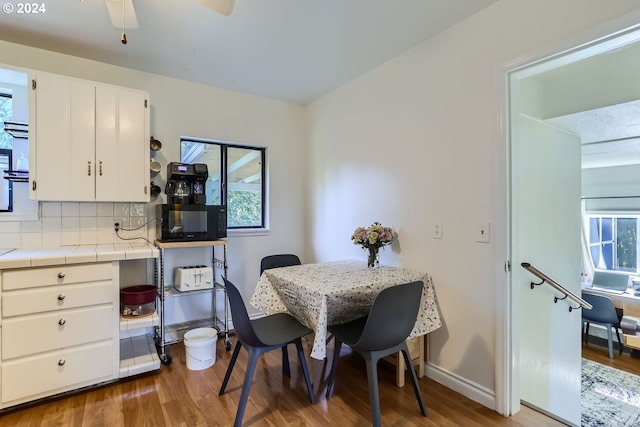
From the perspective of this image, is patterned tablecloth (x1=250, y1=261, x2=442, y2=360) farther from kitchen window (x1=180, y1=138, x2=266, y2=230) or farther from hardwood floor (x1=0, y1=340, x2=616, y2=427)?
kitchen window (x1=180, y1=138, x2=266, y2=230)

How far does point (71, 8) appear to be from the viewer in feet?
6.39

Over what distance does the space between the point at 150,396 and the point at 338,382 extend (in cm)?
131

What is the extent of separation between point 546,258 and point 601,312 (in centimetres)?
326

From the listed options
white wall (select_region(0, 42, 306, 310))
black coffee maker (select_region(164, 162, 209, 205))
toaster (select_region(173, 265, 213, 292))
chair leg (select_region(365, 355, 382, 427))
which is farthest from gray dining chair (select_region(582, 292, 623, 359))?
black coffee maker (select_region(164, 162, 209, 205))

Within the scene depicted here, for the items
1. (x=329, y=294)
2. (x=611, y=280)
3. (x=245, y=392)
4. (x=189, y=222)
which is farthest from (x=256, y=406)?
(x=611, y=280)

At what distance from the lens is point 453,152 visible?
2.18 metres

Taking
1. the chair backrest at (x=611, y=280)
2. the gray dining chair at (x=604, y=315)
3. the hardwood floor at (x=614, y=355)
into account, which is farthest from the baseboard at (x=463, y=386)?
the chair backrest at (x=611, y=280)

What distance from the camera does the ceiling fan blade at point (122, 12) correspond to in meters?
1.63

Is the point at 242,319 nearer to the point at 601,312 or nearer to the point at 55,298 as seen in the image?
the point at 55,298

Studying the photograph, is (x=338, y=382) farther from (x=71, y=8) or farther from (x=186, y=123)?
(x=71, y=8)

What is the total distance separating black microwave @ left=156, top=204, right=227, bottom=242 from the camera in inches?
104

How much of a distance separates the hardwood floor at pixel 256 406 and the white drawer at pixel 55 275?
79 cm

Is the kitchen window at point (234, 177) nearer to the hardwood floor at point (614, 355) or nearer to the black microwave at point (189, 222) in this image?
the black microwave at point (189, 222)

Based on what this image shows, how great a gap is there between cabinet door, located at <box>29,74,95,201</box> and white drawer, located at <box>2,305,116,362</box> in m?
0.87
